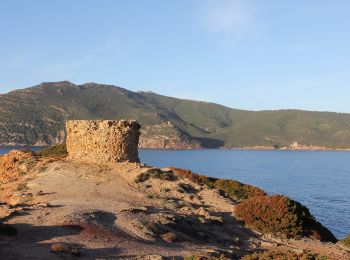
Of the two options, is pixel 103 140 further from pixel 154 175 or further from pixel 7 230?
pixel 7 230

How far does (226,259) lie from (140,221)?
19.4ft

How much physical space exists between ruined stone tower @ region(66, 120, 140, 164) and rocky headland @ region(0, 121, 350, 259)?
9cm

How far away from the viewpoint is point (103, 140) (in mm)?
35656

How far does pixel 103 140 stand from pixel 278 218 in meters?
14.7

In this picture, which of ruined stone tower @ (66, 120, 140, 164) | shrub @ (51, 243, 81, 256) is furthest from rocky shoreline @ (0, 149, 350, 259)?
Answer: ruined stone tower @ (66, 120, 140, 164)

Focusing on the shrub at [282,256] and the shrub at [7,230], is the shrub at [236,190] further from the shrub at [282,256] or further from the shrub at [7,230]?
the shrub at [7,230]

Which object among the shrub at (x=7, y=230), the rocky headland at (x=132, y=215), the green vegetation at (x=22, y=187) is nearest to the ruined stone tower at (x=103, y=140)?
the rocky headland at (x=132, y=215)

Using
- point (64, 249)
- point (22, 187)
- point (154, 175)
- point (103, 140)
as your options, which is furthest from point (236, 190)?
point (64, 249)

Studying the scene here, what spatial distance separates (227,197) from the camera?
121 feet

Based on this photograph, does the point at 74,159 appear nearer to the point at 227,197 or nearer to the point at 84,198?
the point at 84,198

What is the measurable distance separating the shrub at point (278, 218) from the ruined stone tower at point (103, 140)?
10368 mm

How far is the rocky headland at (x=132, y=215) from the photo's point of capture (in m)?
20.0

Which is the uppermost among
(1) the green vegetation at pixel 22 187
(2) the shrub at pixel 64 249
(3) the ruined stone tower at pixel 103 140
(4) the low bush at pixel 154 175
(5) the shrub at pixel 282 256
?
(3) the ruined stone tower at pixel 103 140

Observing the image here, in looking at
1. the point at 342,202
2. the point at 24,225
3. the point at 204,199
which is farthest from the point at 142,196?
the point at 342,202
